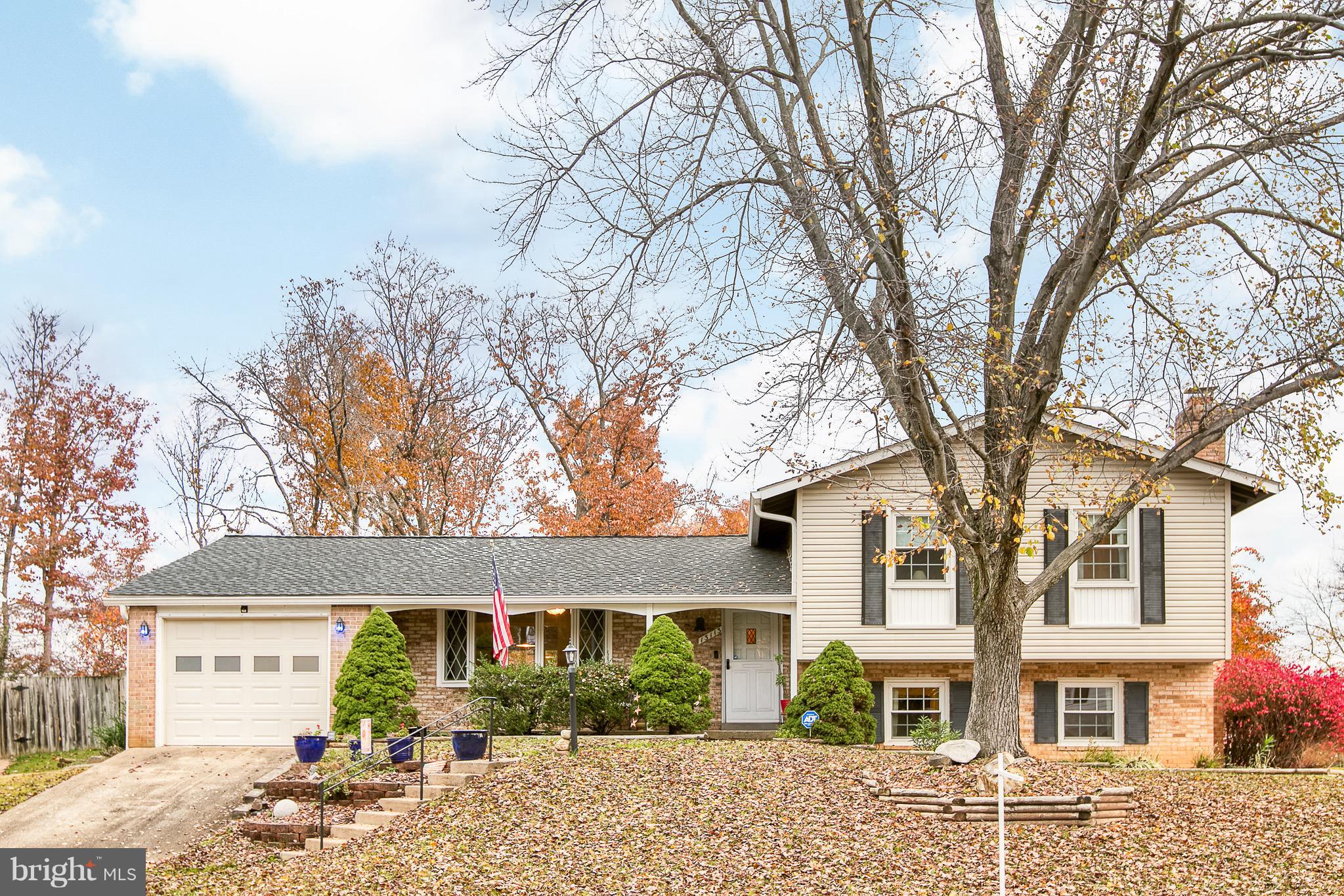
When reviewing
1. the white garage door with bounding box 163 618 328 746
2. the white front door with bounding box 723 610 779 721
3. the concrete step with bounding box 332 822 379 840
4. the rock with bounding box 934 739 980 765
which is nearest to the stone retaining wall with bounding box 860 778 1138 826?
the rock with bounding box 934 739 980 765

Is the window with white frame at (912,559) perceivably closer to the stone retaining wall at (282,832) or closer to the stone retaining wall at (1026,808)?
the stone retaining wall at (1026,808)

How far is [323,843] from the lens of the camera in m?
12.8

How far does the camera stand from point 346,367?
30.7 m

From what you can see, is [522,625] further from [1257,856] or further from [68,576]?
[68,576]

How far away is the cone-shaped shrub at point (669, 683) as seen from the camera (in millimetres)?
17984

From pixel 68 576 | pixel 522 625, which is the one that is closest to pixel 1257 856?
pixel 522 625

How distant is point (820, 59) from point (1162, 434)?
19.2ft

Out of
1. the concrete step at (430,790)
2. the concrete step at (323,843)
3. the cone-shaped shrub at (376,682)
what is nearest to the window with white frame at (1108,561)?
the concrete step at (430,790)

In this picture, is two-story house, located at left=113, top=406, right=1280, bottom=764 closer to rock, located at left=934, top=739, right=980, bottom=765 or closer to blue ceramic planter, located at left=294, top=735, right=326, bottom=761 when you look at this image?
blue ceramic planter, located at left=294, top=735, right=326, bottom=761

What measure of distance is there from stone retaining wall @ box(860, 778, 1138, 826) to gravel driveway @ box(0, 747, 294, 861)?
841cm

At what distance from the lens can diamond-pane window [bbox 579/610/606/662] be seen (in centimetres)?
2041

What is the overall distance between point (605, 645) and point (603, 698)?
224cm

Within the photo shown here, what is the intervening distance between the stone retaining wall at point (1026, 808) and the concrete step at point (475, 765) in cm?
507

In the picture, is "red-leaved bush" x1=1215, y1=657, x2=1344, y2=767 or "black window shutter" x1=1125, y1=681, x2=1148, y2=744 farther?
"black window shutter" x1=1125, y1=681, x2=1148, y2=744
